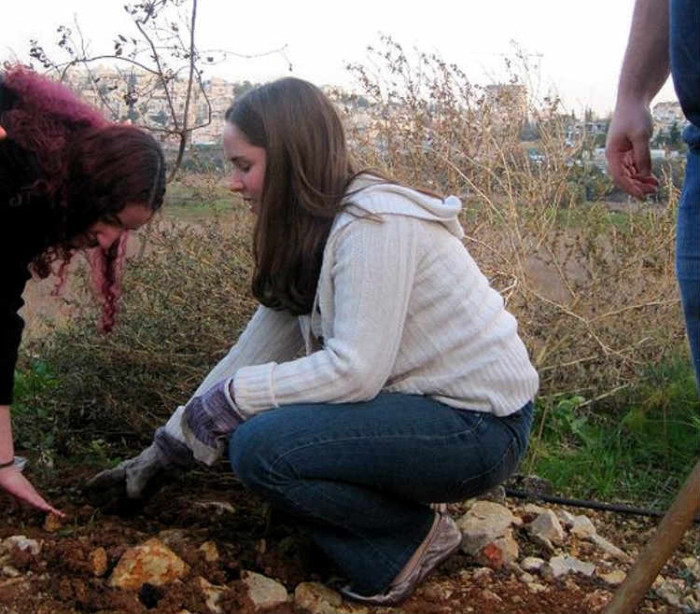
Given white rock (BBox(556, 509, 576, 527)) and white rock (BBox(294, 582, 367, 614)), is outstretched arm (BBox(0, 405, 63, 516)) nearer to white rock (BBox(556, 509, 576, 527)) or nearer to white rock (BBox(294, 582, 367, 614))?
white rock (BBox(294, 582, 367, 614))

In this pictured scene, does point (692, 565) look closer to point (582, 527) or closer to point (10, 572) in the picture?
point (582, 527)

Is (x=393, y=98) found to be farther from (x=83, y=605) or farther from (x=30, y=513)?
(x=83, y=605)

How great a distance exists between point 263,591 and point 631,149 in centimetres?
130

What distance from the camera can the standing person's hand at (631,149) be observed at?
1.95 m

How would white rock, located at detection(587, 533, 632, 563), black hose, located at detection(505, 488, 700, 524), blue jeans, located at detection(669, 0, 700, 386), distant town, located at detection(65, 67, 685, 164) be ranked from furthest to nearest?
distant town, located at detection(65, 67, 685, 164) < black hose, located at detection(505, 488, 700, 524) < white rock, located at detection(587, 533, 632, 563) < blue jeans, located at detection(669, 0, 700, 386)

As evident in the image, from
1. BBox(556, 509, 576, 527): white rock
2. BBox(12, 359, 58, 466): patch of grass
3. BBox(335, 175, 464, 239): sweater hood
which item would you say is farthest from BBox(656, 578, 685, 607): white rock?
BBox(12, 359, 58, 466): patch of grass

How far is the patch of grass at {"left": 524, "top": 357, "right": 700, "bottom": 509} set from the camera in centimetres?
344

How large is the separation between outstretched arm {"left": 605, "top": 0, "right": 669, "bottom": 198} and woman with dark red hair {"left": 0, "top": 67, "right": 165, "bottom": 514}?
1.06 metres

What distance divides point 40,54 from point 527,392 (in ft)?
8.20

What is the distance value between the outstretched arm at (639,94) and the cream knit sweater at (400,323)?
54 centimetres

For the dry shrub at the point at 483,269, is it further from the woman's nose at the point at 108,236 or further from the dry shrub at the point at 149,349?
the woman's nose at the point at 108,236

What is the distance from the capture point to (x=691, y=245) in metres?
1.70

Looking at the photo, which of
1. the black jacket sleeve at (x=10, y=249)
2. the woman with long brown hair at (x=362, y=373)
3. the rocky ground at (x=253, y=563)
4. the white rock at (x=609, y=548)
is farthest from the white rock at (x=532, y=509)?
the black jacket sleeve at (x=10, y=249)

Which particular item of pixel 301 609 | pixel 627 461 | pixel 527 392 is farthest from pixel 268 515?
pixel 627 461
